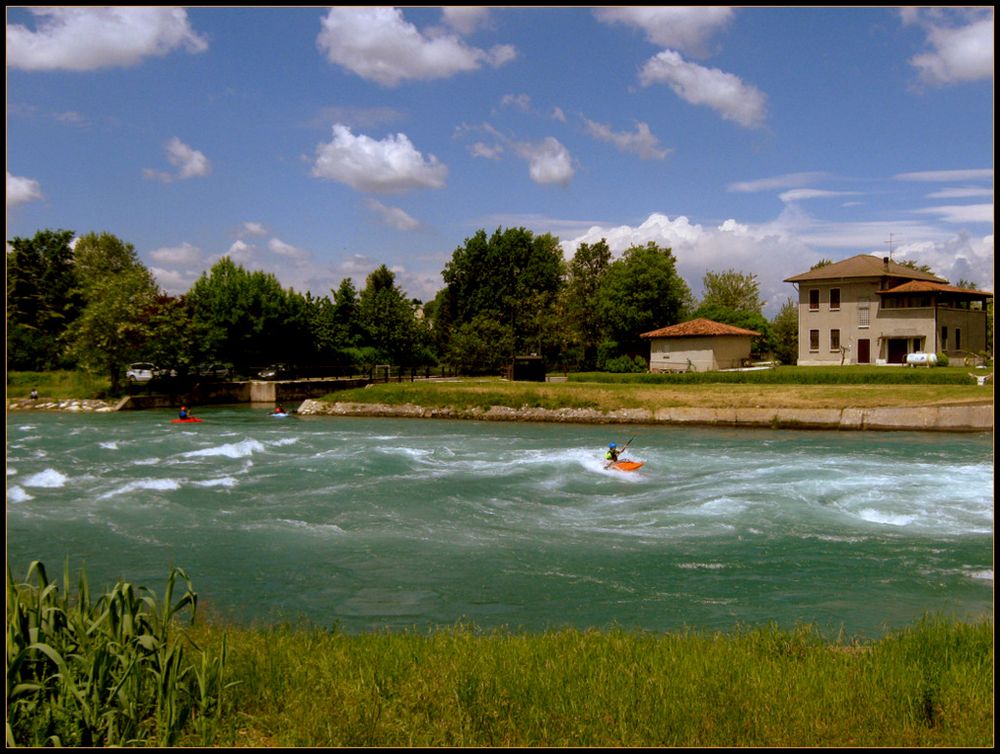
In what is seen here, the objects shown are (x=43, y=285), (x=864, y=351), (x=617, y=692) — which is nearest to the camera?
(x=617, y=692)

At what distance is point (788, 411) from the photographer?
4316 cm

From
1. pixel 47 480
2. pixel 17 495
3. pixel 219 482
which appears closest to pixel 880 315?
pixel 219 482

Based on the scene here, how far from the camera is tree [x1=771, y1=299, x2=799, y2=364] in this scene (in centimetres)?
8225

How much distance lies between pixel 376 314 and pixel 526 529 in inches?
2625

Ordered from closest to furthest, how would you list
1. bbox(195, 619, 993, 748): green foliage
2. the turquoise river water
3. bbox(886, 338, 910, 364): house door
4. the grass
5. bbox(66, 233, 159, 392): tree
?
1. bbox(195, 619, 993, 748): green foliage
2. the turquoise river water
3. the grass
4. bbox(66, 233, 159, 392): tree
5. bbox(886, 338, 910, 364): house door

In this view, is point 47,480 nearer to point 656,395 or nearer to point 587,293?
point 656,395

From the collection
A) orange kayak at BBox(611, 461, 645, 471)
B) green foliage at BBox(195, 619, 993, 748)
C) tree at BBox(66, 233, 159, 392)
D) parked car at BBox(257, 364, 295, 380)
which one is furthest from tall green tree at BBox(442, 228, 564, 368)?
green foliage at BBox(195, 619, 993, 748)

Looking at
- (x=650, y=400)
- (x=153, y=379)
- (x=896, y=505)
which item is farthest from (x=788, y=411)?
(x=153, y=379)

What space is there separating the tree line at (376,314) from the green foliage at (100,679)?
2207 inches

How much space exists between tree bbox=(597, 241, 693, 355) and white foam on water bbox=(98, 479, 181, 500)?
56517mm

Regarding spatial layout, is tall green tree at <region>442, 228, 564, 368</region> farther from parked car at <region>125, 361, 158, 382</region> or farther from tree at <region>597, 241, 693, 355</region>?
parked car at <region>125, 361, 158, 382</region>

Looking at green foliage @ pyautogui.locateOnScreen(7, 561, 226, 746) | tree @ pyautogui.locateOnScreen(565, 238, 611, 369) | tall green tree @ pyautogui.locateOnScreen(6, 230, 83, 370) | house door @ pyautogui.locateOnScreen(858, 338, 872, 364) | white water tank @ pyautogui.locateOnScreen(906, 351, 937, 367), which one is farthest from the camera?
tree @ pyautogui.locateOnScreen(565, 238, 611, 369)

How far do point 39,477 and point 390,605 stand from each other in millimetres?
17409

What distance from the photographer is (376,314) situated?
84062mm
